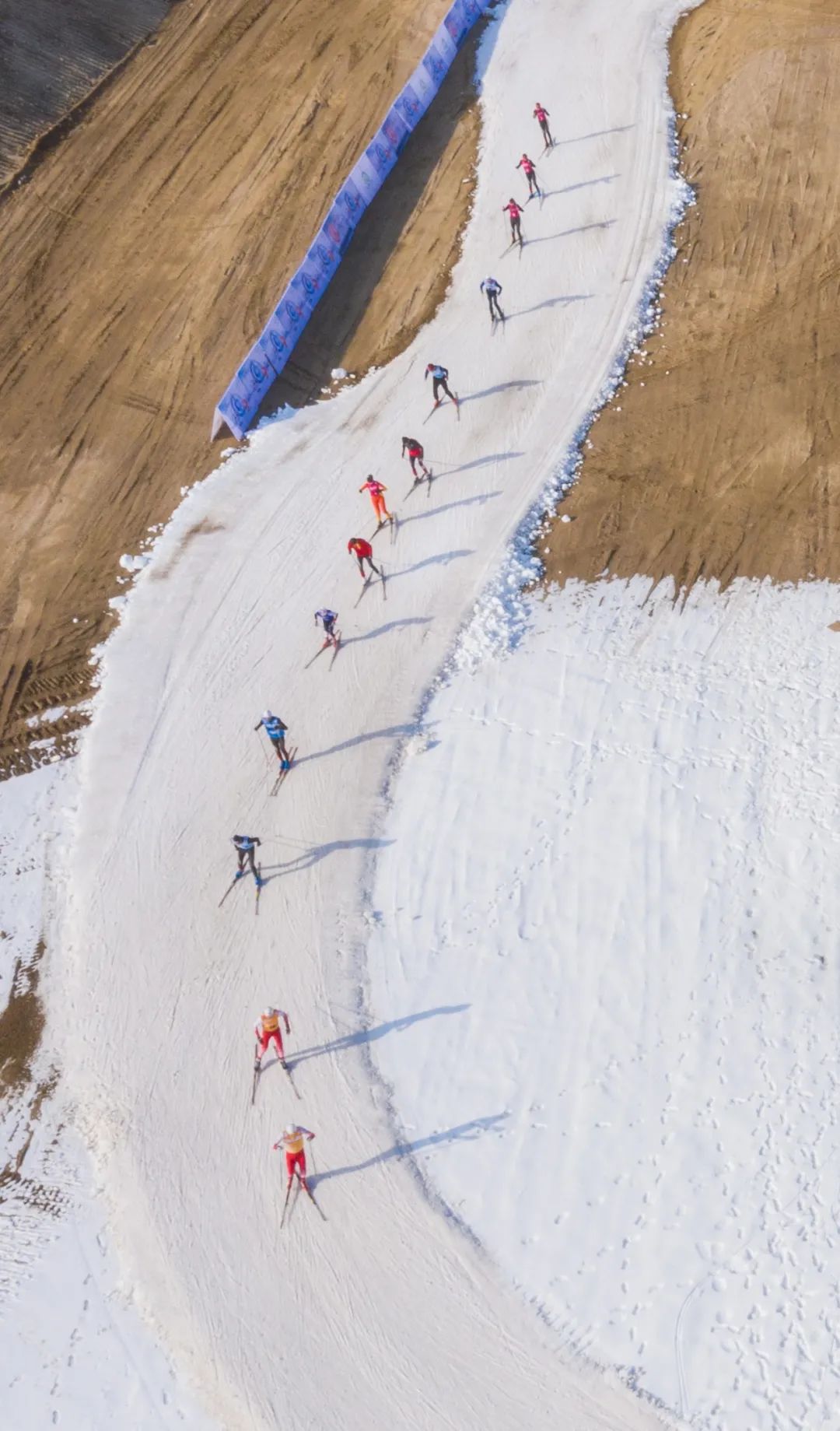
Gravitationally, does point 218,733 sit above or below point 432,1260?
above

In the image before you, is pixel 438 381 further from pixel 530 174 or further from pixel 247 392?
pixel 530 174

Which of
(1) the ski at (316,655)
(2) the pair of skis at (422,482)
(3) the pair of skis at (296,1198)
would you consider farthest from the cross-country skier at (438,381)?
(3) the pair of skis at (296,1198)

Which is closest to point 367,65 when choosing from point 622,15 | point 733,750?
point 622,15

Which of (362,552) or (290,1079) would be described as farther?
(362,552)

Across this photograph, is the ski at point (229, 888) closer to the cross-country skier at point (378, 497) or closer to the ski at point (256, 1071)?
the ski at point (256, 1071)

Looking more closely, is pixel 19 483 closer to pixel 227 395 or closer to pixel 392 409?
pixel 227 395

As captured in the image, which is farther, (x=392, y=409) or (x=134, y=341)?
(x=134, y=341)

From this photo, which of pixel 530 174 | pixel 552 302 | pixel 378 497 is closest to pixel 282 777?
pixel 378 497
